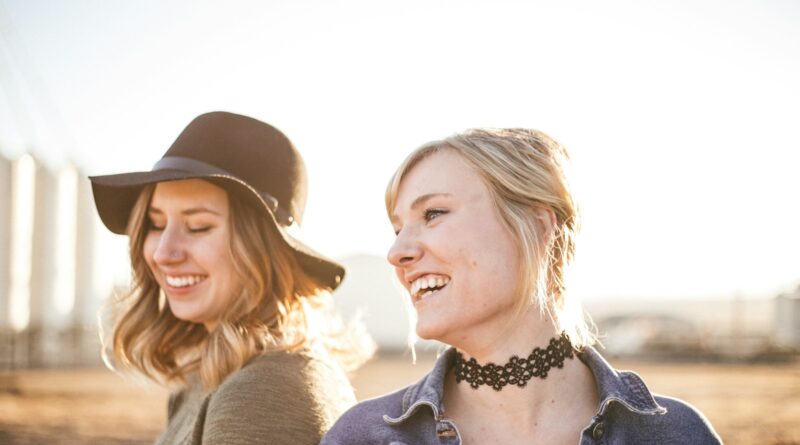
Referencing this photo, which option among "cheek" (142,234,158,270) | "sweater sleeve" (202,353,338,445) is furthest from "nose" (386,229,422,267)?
"cheek" (142,234,158,270)

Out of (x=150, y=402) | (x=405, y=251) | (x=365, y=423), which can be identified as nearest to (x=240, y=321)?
(x=365, y=423)

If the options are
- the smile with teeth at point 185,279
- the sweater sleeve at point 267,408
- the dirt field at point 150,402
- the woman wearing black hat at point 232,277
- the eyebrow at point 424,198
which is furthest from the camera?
the dirt field at point 150,402

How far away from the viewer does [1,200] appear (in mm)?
30766

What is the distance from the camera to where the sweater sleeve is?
2625 mm

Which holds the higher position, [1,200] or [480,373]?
[480,373]

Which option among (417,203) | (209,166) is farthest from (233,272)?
(417,203)

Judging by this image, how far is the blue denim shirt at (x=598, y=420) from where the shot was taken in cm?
238

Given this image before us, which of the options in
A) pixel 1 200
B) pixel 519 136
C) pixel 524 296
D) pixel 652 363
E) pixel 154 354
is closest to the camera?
pixel 524 296

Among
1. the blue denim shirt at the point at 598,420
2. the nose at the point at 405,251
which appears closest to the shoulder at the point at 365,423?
the blue denim shirt at the point at 598,420

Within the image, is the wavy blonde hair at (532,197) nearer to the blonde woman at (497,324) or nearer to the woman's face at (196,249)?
the blonde woman at (497,324)

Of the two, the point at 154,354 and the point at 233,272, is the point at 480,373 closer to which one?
the point at 233,272

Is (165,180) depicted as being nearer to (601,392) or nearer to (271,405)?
(271,405)

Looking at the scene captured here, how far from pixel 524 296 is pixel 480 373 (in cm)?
28

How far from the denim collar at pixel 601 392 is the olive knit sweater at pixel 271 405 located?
1.31ft
